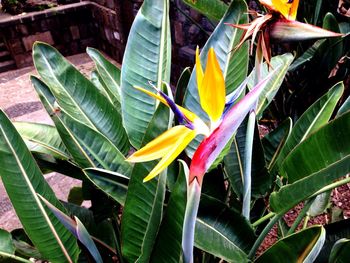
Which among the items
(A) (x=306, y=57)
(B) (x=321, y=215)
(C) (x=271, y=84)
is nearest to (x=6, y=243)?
(C) (x=271, y=84)

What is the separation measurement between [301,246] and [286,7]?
1.16 ft

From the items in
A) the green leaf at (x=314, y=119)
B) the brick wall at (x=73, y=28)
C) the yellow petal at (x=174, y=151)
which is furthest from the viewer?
the brick wall at (x=73, y=28)

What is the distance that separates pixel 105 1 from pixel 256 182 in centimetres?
322

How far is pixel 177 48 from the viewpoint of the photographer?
277cm

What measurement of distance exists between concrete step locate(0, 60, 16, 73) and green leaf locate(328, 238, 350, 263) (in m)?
3.85

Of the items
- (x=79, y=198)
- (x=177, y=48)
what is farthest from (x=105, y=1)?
(x=79, y=198)

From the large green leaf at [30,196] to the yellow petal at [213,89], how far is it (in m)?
0.39

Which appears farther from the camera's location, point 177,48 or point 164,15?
point 177,48

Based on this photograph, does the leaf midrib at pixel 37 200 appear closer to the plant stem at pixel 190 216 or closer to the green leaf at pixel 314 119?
the plant stem at pixel 190 216

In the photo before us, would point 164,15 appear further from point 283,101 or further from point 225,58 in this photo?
point 283,101

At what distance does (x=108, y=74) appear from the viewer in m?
1.11

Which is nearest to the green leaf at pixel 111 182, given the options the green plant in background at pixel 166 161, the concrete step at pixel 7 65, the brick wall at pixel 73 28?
the green plant in background at pixel 166 161

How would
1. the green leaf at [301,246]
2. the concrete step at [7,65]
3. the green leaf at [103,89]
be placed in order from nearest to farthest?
the green leaf at [301,246]
the green leaf at [103,89]
the concrete step at [7,65]

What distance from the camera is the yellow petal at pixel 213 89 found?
0.40 meters
